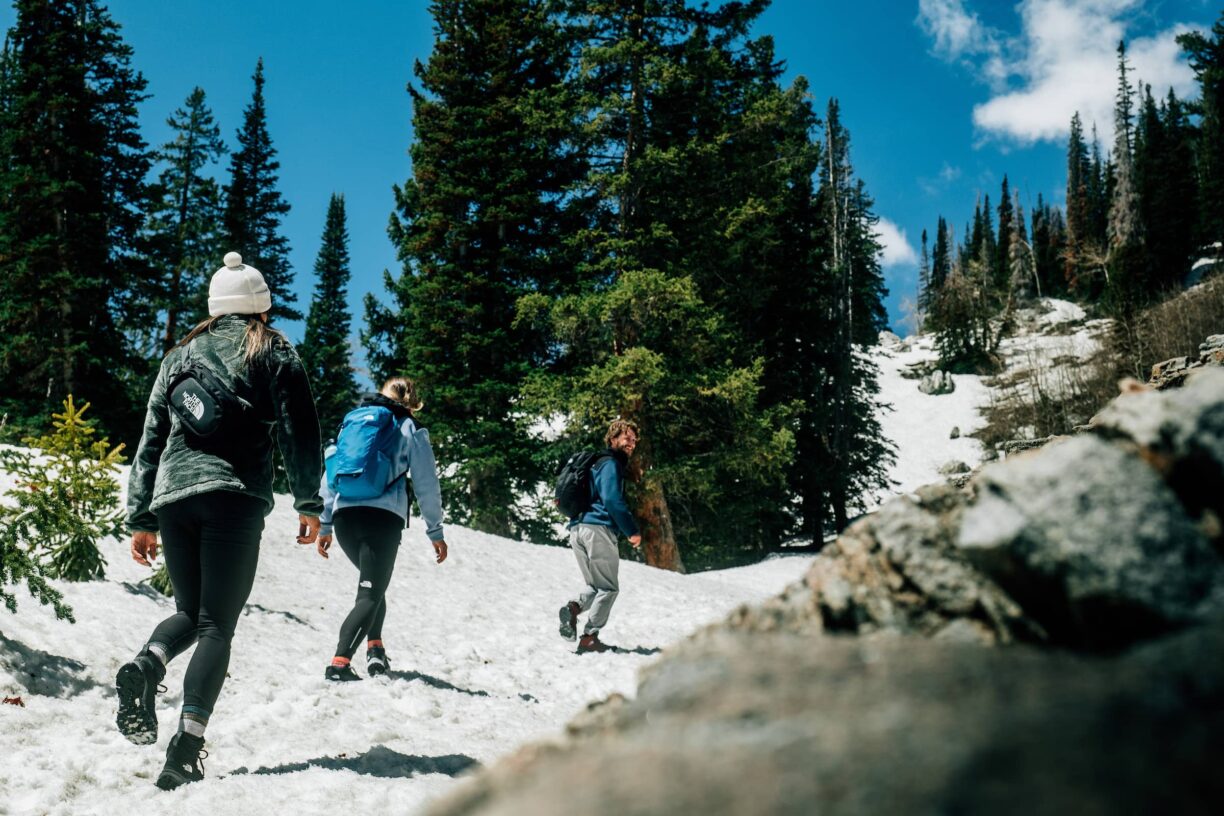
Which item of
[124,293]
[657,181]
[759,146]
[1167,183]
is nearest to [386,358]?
[124,293]

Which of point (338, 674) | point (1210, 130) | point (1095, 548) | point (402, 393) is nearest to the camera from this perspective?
point (1095, 548)

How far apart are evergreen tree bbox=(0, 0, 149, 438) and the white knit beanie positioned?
63.0 ft

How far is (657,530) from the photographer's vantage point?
16.5 meters

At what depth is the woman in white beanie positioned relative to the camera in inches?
134

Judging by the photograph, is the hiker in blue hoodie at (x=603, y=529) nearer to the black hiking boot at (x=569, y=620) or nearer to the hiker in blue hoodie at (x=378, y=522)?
the black hiking boot at (x=569, y=620)

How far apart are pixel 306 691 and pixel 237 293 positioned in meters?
2.57

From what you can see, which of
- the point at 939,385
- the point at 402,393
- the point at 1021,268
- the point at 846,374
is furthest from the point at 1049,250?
the point at 402,393

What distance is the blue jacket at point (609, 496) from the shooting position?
7.09 metres

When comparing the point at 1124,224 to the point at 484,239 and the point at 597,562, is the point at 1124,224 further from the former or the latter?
the point at 597,562

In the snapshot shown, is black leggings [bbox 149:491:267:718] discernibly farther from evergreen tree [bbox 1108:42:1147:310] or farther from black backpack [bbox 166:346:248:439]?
evergreen tree [bbox 1108:42:1147:310]

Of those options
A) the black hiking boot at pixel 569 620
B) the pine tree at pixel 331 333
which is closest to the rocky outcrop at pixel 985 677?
the black hiking boot at pixel 569 620

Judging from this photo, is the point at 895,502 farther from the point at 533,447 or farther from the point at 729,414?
the point at 533,447

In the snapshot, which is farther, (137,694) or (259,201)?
(259,201)

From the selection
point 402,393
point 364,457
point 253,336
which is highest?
point 402,393
